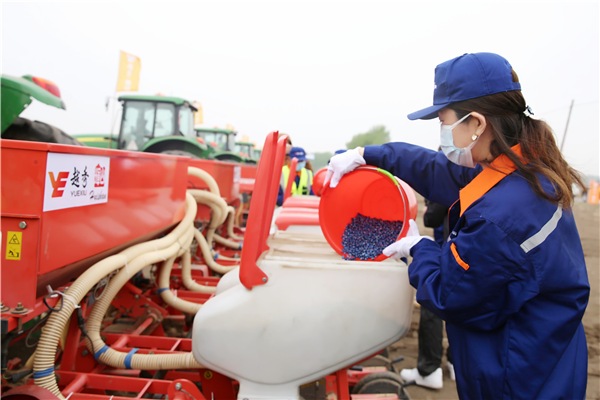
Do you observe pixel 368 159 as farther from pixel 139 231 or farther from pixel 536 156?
pixel 139 231

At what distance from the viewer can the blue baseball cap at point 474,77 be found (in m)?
1.15

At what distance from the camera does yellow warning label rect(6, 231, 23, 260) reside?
1518 millimetres

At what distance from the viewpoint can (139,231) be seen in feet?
8.54

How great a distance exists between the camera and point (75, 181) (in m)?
1.76

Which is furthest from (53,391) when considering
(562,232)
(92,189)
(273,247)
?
(562,232)

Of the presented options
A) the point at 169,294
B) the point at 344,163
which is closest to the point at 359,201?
the point at 344,163

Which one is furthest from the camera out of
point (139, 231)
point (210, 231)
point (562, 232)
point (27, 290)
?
point (210, 231)

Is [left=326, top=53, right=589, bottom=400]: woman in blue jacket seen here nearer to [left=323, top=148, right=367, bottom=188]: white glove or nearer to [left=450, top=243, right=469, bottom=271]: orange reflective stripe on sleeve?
[left=450, top=243, right=469, bottom=271]: orange reflective stripe on sleeve

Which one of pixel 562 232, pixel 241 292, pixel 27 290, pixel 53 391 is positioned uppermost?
pixel 562 232

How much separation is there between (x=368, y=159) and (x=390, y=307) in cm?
72

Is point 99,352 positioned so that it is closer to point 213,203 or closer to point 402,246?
point 402,246

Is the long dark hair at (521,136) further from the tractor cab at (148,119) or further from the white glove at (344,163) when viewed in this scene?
the tractor cab at (148,119)

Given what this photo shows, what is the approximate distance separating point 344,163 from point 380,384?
4.84 feet

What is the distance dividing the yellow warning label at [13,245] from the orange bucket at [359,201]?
136 cm
